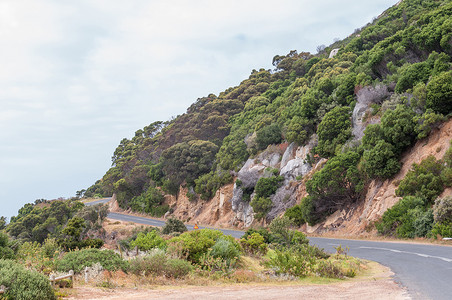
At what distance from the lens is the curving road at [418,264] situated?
27.9ft

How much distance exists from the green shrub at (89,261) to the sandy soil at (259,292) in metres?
1.99

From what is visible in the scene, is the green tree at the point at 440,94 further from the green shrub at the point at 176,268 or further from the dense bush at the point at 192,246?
the green shrub at the point at 176,268

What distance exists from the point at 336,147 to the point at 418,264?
772 inches

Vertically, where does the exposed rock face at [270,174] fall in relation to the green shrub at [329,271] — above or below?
above

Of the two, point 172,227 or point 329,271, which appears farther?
point 172,227

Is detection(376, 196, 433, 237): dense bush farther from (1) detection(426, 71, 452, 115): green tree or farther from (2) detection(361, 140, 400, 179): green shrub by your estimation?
(1) detection(426, 71, 452, 115): green tree

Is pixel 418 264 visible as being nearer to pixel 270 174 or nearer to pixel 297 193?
pixel 297 193

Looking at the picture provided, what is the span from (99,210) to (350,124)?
107 ft

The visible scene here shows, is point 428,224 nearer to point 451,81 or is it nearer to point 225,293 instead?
point 451,81

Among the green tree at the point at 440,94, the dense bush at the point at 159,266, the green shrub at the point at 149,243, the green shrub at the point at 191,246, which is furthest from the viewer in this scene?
the green tree at the point at 440,94

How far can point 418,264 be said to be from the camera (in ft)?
41.6

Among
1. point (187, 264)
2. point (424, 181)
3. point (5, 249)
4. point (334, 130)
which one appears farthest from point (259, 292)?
point (334, 130)

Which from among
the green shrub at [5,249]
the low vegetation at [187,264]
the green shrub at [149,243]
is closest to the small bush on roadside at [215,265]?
the low vegetation at [187,264]

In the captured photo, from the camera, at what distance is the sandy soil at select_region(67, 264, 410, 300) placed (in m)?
8.42
